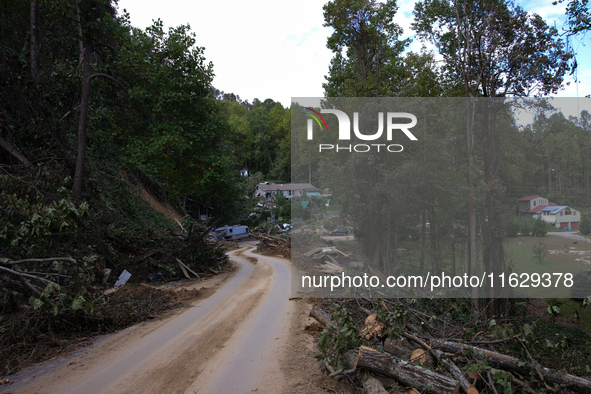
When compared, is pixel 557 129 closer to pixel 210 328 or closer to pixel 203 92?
pixel 210 328

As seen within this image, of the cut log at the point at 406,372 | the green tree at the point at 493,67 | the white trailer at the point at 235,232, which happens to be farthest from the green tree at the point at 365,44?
the white trailer at the point at 235,232

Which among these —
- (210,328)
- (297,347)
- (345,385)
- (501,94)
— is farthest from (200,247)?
(501,94)

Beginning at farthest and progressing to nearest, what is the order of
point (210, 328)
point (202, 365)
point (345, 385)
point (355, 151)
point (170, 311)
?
point (355, 151), point (170, 311), point (210, 328), point (202, 365), point (345, 385)

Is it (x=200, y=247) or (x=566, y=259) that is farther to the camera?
(x=200, y=247)

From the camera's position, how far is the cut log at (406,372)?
4.30 meters

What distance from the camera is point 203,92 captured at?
581 inches

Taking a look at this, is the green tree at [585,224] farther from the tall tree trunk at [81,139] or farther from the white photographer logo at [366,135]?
the tall tree trunk at [81,139]

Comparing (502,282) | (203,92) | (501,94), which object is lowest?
(502,282)

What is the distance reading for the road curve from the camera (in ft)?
15.9

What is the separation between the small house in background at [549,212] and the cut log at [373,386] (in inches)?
358

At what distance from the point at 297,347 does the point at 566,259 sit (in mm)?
9378

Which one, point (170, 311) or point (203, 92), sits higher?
point (203, 92)

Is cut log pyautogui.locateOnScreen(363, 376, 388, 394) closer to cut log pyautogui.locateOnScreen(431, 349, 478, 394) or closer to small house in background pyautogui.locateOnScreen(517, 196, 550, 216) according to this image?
cut log pyautogui.locateOnScreen(431, 349, 478, 394)

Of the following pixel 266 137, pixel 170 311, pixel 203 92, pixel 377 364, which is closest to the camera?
pixel 377 364
